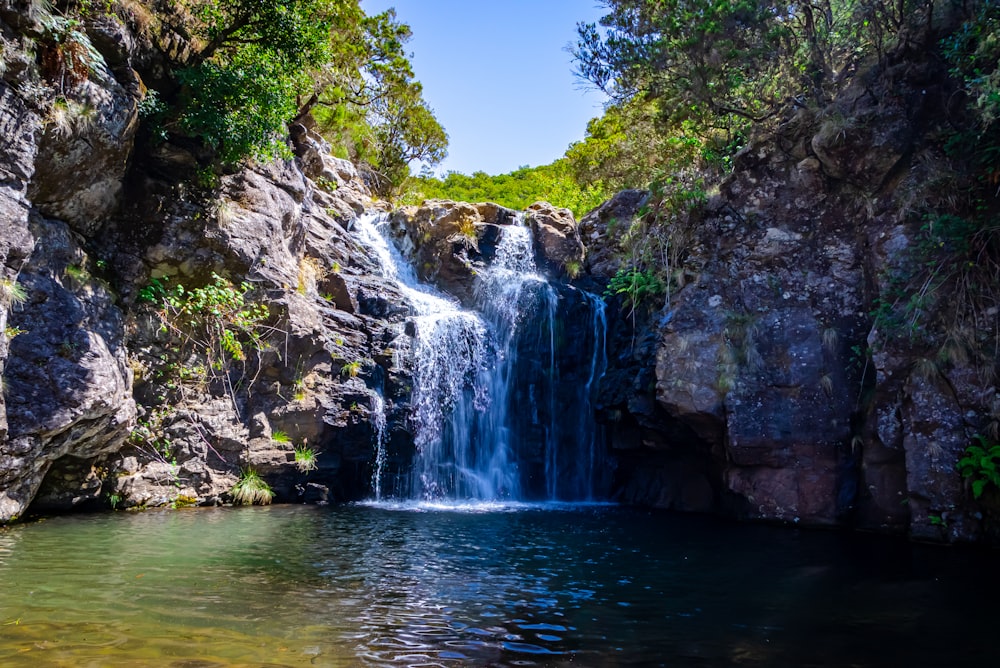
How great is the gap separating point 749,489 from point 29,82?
12.5 m

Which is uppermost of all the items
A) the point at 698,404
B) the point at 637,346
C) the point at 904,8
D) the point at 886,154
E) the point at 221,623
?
the point at 904,8

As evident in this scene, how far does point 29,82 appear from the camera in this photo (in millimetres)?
8211

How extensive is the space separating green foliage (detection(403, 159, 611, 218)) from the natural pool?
16.2m

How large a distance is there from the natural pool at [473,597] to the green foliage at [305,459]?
2.93 meters

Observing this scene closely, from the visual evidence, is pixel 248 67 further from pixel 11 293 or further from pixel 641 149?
pixel 641 149

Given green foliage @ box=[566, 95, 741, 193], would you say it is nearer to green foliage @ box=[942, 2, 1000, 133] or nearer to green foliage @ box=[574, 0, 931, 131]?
green foliage @ box=[574, 0, 931, 131]

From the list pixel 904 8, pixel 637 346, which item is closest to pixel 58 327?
pixel 637 346

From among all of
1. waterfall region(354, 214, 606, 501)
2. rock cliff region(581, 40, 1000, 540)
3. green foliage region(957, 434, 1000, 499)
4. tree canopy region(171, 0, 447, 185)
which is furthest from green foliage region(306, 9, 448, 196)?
green foliage region(957, 434, 1000, 499)

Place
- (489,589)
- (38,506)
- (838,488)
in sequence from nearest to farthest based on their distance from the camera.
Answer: (489,589)
(38,506)
(838,488)

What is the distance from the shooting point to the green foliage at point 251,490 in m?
11.7

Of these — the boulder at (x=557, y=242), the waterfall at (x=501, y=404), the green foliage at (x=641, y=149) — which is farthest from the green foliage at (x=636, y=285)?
the green foliage at (x=641, y=149)

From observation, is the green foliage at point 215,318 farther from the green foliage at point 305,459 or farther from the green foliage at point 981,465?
the green foliage at point 981,465

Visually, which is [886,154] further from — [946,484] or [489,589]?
[489,589]

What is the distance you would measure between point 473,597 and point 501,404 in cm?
898
